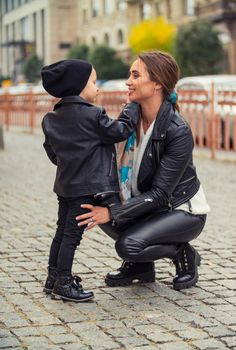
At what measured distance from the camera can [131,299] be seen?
5086 millimetres

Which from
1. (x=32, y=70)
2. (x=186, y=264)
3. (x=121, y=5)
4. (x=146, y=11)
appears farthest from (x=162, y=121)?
(x=32, y=70)

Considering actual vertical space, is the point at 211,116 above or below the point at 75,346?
below

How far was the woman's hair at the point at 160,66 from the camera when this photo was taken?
200 inches

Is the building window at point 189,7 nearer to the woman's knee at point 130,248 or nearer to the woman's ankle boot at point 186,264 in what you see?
the woman's ankle boot at point 186,264

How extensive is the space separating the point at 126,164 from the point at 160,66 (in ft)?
1.97

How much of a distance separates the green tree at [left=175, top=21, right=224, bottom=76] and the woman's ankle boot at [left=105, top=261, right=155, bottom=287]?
3748 cm

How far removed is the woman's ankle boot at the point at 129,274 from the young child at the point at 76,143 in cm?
44

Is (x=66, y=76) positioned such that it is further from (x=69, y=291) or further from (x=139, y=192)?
(x=69, y=291)

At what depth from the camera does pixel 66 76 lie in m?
4.81

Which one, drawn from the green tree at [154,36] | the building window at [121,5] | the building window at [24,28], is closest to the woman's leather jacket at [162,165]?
the green tree at [154,36]

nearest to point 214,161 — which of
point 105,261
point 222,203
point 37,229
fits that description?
point 222,203

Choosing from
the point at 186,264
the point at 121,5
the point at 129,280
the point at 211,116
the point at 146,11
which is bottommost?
the point at 211,116

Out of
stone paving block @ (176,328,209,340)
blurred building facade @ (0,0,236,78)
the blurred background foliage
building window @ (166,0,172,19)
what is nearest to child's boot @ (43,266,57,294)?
Answer: stone paving block @ (176,328,209,340)

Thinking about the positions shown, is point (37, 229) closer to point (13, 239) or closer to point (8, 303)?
point (13, 239)
